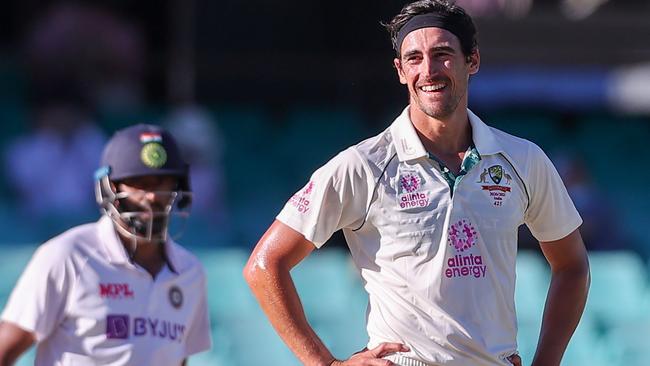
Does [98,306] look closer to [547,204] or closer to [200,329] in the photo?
[200,329]

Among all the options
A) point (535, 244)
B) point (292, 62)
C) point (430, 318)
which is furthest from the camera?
point (292, 62)

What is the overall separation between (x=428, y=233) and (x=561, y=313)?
58cm

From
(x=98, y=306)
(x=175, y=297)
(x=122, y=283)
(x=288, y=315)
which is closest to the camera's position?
(x=288, y=315)

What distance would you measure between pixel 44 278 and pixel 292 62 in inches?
298

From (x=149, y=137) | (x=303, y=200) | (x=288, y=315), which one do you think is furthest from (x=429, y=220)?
(x=149, y=137)

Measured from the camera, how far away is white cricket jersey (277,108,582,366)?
3.85m

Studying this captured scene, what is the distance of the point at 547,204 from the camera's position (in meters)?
4.11

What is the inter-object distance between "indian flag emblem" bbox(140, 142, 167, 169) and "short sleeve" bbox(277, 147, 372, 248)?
2.56 ft

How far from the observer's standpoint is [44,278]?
13.9 ft

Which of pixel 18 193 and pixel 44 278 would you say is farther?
pixel 18 193

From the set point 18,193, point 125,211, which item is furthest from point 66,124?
point 125,211

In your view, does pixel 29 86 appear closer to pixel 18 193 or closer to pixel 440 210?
pixel 18 193

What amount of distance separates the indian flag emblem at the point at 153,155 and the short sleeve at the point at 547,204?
1.28 m

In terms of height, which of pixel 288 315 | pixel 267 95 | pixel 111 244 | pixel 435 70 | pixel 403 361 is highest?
pixel 435 70
